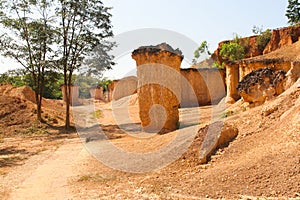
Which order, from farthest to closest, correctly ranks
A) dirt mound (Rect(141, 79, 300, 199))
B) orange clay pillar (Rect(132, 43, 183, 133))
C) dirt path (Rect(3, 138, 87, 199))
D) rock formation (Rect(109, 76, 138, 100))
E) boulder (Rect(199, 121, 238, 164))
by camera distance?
rock formation (Rect(109, 76, 138, 100)), orange clay pillar (Rect(132, 43, 183, 133)), boulder (Rect(199, 121, 238, 164)), dirt path (Rect(3, 138, 87, 199)), dirt mound (Rect(141, 79, 300, 199))

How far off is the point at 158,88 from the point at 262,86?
3.22 metres

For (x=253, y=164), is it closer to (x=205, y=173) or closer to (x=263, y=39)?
(x=205, y=173)

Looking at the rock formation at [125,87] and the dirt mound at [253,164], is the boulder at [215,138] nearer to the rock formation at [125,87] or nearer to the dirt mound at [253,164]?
the dirt mound at [253,164]

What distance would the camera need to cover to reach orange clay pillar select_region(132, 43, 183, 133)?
9.63m

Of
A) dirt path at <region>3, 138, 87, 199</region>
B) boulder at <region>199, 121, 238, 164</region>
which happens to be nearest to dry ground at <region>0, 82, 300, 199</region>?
dirt path at <region>3, 138, 87, 199</region>

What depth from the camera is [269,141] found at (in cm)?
488

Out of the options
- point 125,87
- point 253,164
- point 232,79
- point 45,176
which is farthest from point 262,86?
point 125,87

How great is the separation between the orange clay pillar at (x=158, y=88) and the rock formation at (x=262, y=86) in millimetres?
2271

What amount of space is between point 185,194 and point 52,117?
13083mm

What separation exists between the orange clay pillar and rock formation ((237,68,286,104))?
227cm

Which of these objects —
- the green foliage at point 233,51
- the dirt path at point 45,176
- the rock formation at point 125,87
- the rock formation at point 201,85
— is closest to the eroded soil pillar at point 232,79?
the rock formation at point 201,85

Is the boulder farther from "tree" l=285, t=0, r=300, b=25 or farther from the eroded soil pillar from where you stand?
"tree" l=285, t=0, r=300, b=25

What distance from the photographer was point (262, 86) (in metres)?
8.77

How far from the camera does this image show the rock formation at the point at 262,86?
8461 mm
